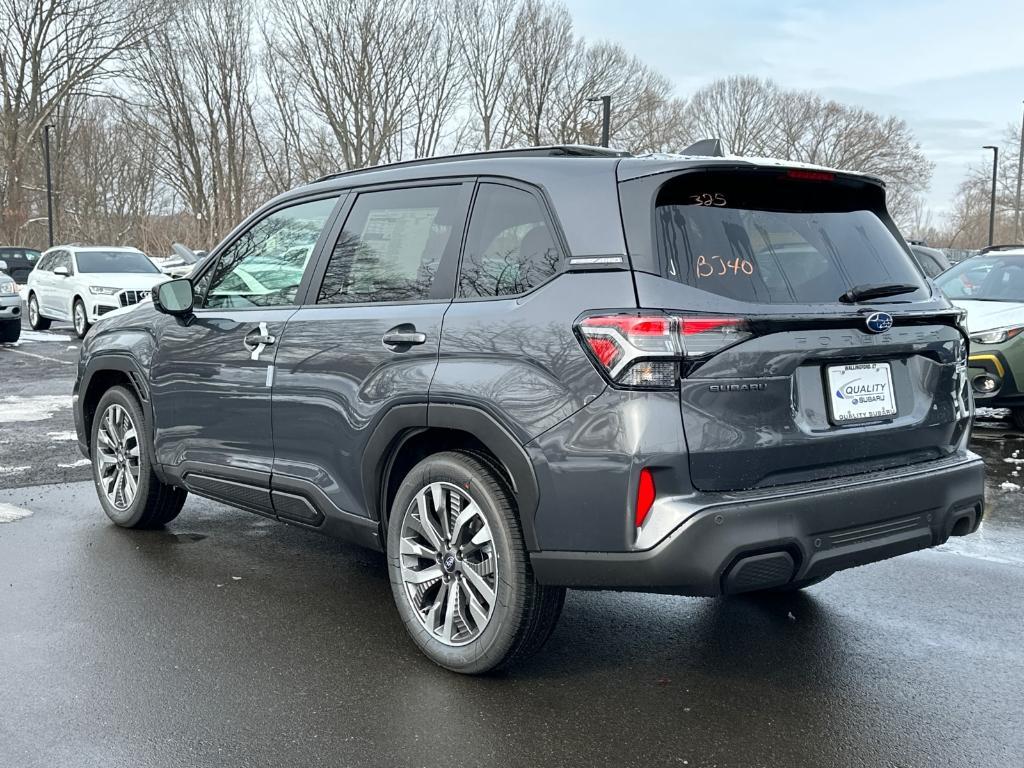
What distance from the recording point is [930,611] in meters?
4.50

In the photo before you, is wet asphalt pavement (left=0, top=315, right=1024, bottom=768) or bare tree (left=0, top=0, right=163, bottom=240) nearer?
wet asphalt pavement (left=0, top=315, right=1024, bottom=768)

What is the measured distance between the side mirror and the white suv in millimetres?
14054

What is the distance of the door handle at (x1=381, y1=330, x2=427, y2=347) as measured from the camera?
375cm

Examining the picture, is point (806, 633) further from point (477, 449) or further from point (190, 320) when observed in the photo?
point (190, 320)

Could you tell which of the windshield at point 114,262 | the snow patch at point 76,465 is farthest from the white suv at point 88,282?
the snow patch at point 76,465

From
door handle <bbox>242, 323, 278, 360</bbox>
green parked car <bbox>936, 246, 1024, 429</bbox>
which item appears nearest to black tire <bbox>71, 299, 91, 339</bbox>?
Answer: green parked car <bbox>936, 246, 1024, 429</bbox>

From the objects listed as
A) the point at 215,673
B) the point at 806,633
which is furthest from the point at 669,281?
the point at 215,673

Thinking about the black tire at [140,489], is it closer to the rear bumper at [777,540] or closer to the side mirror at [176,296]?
the side mirror at [176,296]

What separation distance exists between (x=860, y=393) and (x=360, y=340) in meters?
1.83

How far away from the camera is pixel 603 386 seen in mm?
3193

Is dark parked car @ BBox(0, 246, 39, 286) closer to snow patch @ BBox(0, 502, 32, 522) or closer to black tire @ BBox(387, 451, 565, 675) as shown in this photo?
snow patch @ BBox(0, 502, 32, 522)

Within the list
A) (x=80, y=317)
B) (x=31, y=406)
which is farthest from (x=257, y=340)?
(x=80, y=317)

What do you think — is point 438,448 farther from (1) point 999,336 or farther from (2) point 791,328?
(1) point 999,336

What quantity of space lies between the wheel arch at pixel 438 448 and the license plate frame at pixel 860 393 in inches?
40.1
